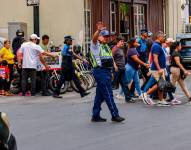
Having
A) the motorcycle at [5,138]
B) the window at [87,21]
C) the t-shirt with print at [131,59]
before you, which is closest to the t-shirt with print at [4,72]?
the t-shirt with print at [131,59]

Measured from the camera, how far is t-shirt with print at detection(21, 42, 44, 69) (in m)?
17.5

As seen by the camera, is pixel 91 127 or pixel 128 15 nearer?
pixel 91 127

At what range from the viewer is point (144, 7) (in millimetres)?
34656

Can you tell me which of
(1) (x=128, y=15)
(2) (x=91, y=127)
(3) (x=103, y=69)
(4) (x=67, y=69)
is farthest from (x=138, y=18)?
(2) (x=91, y=127)

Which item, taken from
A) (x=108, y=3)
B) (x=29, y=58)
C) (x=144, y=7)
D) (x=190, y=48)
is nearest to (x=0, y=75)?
(x=29, y=58)

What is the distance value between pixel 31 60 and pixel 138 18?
17.2 meters

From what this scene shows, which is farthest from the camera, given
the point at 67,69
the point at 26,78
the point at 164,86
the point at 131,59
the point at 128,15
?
the point at 128,15

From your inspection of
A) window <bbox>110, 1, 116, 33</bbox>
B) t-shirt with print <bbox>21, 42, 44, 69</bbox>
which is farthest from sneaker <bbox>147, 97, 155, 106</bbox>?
window <bbox>110, 1, 116, 33</bbox>

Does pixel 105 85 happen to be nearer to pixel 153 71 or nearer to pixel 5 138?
pixel 153 71

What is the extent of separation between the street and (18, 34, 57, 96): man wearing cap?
1.90 meters

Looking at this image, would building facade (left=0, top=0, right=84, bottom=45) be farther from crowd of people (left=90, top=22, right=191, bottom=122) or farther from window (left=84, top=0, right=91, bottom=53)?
crowd of people (left=90, top=22, right=191, bottom=122)

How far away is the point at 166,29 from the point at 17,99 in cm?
2210

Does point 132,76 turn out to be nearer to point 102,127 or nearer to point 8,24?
point 102,127

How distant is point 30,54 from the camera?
1756 centimetres
